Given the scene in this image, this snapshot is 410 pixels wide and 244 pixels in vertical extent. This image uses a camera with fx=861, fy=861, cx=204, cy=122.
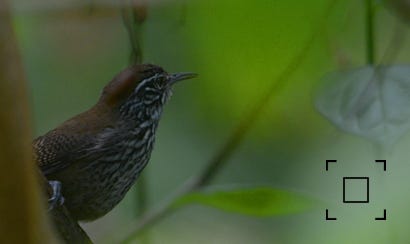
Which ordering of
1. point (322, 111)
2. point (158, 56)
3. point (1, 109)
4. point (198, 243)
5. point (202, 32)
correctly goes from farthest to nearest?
point (158, 56), point (198, 243), point (202, 32), point (322, 111), point (1, 109)

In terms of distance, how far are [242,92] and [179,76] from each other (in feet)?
0.60

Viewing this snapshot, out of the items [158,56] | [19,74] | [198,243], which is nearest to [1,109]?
[19,74]

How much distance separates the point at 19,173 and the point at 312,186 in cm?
45

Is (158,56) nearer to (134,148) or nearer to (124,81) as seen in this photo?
(134,148)

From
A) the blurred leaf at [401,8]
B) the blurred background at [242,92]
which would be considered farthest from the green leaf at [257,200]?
the blurred leaf at [401,8]

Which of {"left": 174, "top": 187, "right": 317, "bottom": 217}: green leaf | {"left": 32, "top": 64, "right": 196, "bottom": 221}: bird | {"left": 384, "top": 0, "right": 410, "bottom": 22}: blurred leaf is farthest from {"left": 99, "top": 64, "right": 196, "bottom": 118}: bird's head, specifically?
{"left": 384, "top": 0, "right": 410, "bottom": 22}: blurred leaf

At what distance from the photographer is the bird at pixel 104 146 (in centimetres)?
87

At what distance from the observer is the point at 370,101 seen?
1.90 feet

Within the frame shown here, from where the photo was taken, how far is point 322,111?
57 centimetres

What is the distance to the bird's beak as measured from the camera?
2.69 feet

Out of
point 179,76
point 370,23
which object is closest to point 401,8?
point 370,23

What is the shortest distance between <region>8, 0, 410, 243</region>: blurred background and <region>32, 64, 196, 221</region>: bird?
0.05 feet

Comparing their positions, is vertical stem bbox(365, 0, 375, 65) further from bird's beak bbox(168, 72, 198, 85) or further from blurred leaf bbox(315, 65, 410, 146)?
bird's beak bbox(168, 72, 198, 85)

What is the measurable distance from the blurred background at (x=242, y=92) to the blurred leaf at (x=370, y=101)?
0.02 meters
